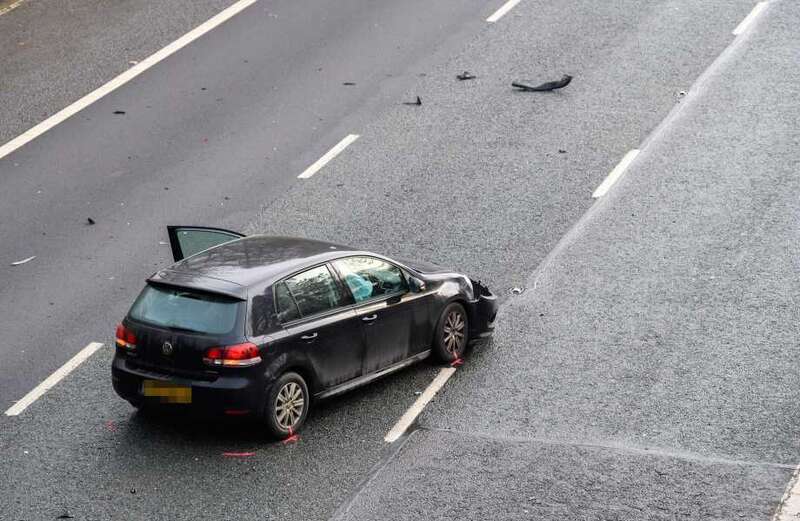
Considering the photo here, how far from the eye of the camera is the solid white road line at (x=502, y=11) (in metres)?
21.5

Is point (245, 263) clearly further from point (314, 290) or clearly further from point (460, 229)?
point (460, 229)

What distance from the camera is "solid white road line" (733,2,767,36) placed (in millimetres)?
21031

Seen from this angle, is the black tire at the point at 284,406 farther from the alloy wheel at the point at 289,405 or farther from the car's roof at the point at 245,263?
the car's roof at the point at 245,263

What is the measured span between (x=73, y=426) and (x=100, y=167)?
6.18m

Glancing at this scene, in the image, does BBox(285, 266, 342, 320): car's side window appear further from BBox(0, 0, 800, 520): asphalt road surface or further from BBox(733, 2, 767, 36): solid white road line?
BBox(733, 2, 767, 36): solid white road line

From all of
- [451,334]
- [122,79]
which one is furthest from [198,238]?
[122,79]

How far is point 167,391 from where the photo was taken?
35.4ft

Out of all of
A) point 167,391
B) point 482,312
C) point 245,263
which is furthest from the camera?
point 482,312

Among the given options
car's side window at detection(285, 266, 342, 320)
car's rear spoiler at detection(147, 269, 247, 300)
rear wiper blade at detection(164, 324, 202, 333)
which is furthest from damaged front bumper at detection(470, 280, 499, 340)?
rear wiper blade at detection(164, 324, 202, 333)

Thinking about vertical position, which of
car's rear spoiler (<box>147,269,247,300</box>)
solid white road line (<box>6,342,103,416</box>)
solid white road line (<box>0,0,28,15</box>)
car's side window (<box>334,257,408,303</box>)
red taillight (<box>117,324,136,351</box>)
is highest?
solid white road line (<box>0,0,28,15</box>)

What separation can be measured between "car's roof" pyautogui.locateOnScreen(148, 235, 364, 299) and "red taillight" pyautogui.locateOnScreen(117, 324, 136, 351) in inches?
19.7

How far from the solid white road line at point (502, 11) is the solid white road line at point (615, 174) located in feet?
16.7

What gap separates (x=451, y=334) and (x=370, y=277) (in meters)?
1.23

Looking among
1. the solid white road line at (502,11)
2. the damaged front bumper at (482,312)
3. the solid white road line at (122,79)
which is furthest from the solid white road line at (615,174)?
the solid white road line at (122,79)
